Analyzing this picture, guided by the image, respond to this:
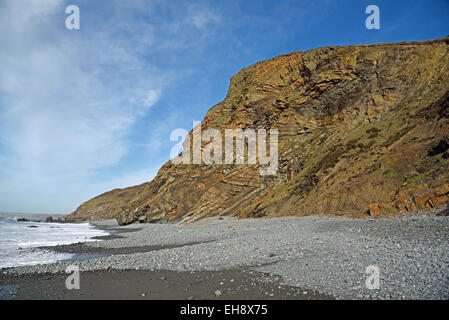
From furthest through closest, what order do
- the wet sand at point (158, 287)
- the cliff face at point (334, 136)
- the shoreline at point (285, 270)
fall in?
the cliff face at point (334, 136), the wet sand at point (158, 287), the shoreline at point (285, 270)

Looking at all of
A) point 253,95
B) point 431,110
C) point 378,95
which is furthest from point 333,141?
point 253,95

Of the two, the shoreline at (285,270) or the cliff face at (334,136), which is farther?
the cliff face at (334,136)

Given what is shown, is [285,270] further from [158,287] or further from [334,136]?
[334,136]

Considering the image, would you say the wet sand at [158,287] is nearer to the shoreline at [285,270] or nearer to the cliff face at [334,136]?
the shoreline at [285,270]

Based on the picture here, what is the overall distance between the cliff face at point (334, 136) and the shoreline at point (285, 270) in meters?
5.69

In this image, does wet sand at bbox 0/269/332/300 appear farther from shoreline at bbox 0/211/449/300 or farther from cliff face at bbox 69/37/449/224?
cliff face at bbox 69/37/449/224

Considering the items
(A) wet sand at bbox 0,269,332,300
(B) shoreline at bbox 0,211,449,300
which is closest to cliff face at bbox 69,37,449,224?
(B) shoreline at bbox 0,211,449,300

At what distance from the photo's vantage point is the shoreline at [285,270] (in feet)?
21.8

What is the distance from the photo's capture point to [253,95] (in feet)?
132

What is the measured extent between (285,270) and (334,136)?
25.6m

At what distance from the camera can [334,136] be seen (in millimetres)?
30516

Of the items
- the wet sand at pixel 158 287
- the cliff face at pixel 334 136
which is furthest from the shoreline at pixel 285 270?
the cliff face at pixel 334 136

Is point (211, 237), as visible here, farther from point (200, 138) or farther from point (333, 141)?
point (200, 138)

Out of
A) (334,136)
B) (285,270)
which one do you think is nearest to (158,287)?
(285,270)
